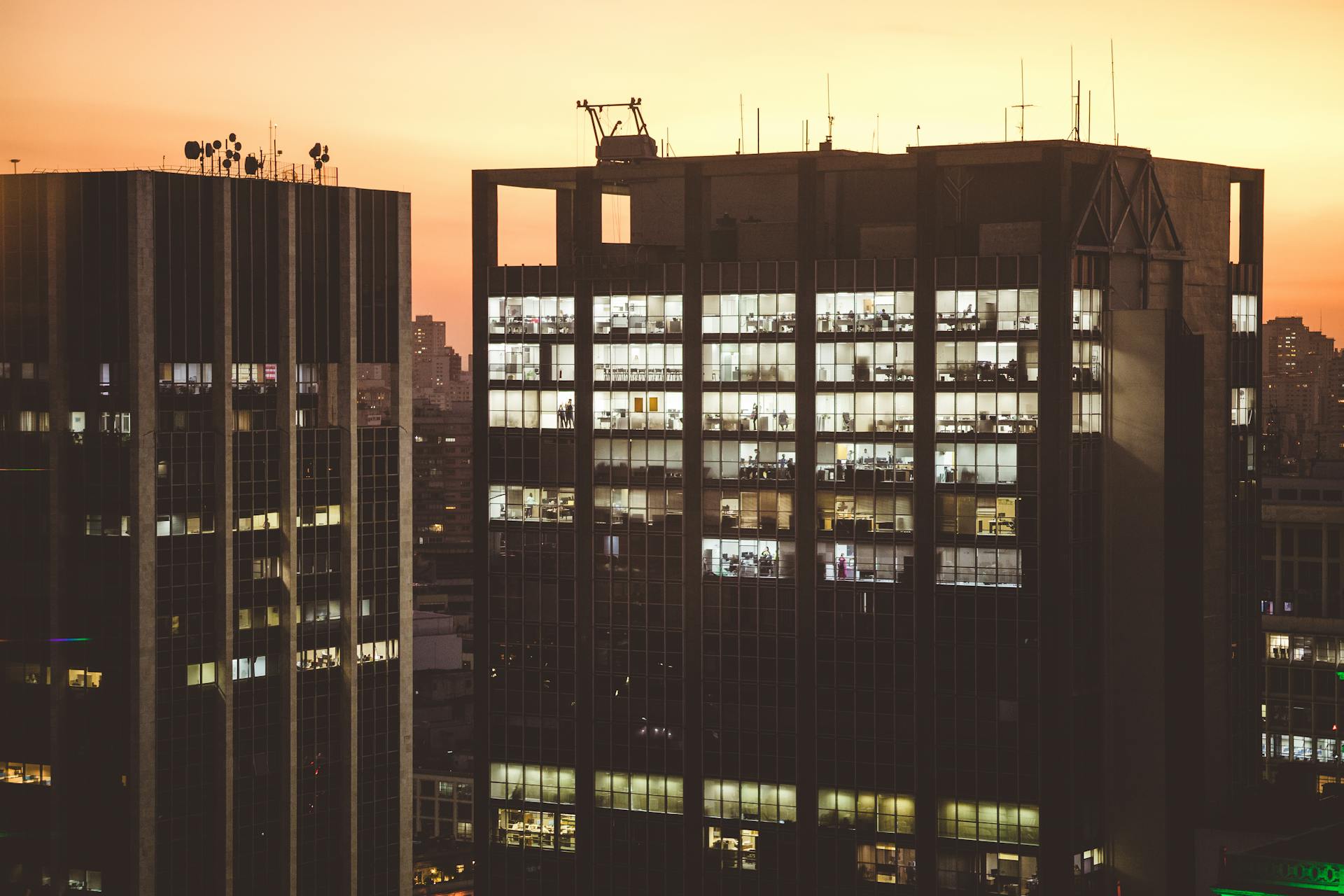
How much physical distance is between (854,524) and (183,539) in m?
63.4

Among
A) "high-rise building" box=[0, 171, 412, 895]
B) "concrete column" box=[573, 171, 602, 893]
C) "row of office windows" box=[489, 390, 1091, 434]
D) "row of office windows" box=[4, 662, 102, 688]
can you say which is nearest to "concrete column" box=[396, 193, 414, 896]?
"high-rise building" box=[0, 171, 412, 895]

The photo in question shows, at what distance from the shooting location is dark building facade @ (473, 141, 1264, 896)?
136 m

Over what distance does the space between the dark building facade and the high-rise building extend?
2181 centimetres

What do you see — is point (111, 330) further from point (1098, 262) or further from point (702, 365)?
point (1098, 262)

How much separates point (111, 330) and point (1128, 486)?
92.7 m

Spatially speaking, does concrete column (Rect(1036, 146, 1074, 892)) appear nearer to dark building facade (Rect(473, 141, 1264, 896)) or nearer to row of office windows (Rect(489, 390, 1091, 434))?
dark building facade (Rect(473, 141, 1264, 896))

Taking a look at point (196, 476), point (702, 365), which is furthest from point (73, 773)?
point (702, 365)

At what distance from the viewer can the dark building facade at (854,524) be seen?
13600cm

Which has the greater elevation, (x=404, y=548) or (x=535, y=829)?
(x=404, y=548)

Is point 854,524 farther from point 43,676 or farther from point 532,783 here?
point 43,676

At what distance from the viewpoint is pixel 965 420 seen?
136m

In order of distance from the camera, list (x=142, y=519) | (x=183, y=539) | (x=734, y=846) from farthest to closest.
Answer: (x=183, y=539) < (x=142, y=519) < (x=734, y=846)

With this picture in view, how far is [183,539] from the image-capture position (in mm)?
156375

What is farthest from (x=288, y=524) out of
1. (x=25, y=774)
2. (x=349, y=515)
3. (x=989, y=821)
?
(x=989, y=821)
